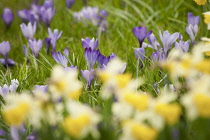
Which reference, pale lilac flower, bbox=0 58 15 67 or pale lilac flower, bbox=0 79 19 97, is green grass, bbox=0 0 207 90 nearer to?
pale lilac flower, bbox=0 58 15 67

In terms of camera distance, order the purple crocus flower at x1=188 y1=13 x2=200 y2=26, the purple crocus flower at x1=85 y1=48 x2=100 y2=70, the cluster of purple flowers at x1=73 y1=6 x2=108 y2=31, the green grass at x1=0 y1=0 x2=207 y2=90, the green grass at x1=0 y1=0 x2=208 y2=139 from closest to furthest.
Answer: the purple crocus flower at x1=85 y1=48 x2=100 y2=70, the purple crocus flower at x1=188 y1=13 x2=200 y2=26, the green grass at x1=0 y1=0 x2=208 y2=139, the green grass at x1=0 y1=0 x2=207 y2=90, the cluster of purple flowers at x1=73 y1=6 x2=108 y2=31

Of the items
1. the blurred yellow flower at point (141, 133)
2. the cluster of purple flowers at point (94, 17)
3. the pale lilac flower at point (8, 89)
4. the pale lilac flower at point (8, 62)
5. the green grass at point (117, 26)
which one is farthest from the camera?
the cluster of purple flowers at point (94, 17)

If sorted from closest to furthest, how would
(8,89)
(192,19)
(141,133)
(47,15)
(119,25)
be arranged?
(141,133)
(8,89)
(192,19)
(47,15)
(119,25)

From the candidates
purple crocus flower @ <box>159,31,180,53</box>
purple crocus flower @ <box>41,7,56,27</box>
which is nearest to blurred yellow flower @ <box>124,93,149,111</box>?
purple crocus flower @ <box>159,31,180,53</box>

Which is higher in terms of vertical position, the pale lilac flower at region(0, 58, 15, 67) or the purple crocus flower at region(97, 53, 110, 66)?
the purple crocus flower at region(97, 53, 110, 66)

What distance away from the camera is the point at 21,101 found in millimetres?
914

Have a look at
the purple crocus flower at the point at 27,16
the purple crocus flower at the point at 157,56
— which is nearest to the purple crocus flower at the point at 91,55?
the purple crocus flower at the point at 157,56

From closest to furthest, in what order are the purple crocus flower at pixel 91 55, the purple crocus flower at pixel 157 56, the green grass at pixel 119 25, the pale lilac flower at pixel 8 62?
the purple crocus flower at pixel 91 55, the purple crocus flower at pixel 157 56, the pale lilac flower at pixel 8 62, the green grass at pixel 119 25

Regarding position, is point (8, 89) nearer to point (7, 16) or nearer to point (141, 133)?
point (141, 133)

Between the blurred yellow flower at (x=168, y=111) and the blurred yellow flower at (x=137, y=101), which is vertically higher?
the blurred yellow flower at (x=137, y=101)

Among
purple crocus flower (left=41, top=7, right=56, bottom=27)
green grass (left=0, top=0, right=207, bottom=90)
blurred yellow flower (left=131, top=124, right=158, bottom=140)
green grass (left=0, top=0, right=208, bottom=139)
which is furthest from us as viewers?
purple crocus flower (left=41, top=7, right=56, bottom=27)

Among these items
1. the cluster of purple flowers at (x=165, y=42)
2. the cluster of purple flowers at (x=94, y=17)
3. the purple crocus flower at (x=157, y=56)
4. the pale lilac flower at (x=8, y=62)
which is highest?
the cluster of purple flowers at (x=94, y=17)

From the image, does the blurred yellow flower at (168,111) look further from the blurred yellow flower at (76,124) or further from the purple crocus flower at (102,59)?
the purple crocus flower at (102,59)

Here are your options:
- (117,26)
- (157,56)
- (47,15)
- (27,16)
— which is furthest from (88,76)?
(27,16)
